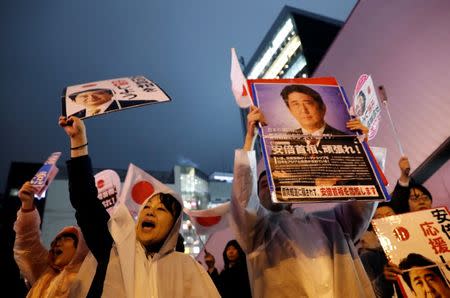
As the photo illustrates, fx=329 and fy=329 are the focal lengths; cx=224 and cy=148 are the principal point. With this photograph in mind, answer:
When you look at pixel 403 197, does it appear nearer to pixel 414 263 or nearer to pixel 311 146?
pixel 414 263

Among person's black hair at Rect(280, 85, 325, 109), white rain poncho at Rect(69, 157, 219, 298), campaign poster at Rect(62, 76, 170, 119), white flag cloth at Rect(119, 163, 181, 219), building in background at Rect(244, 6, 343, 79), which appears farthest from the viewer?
building in background at Rect(244, 6, 343, 79)

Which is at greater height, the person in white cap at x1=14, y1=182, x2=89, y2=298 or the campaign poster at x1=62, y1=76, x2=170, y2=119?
the campaign poster at x1=62, y1=76, x2=170, y2=119

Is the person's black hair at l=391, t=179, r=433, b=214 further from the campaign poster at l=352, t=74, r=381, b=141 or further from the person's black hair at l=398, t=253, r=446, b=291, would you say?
the person's black hair at l=398, t=253, r=446, b=291

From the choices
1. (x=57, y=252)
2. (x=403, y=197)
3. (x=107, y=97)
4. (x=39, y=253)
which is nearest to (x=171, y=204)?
(x=107, y=97)

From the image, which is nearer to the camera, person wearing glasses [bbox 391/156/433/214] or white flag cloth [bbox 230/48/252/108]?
white flag cloth [bbox 230/48/252/108]

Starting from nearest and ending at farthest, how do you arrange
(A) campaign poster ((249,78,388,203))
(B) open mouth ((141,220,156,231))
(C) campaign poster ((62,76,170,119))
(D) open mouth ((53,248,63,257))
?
(A) campaign poster ((249,78,388,203)) < (B) open mouth ((141,220,156,231)) < (C) campaign poster ((62,76,170,119)) < (D) open mouth ((53,248,63,257))

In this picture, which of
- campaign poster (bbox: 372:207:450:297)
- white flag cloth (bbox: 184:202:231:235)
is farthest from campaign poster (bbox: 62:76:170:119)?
white flag cloth (bbox: 184:202:231:235)

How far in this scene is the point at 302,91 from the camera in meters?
2.97

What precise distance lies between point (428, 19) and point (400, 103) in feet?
4.81

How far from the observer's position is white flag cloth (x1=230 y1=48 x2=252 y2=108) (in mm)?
2979

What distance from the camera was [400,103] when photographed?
604cm

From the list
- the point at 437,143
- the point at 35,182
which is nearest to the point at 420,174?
the point at 437,143

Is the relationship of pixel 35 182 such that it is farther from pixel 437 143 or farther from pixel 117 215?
pixel 437 143

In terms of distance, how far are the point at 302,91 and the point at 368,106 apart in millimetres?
1157
